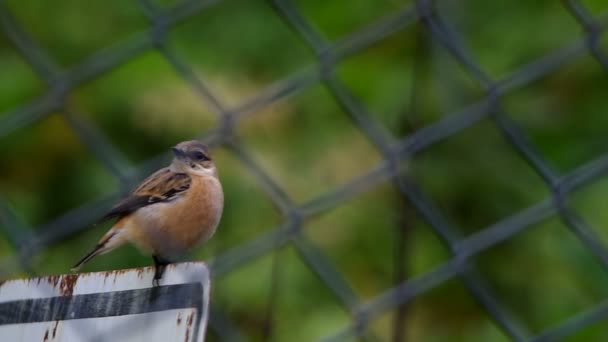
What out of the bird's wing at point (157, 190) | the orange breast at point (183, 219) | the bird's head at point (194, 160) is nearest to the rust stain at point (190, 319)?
the orange breast at point (183, 219)

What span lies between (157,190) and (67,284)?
3.80ft

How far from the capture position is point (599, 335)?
3.25m

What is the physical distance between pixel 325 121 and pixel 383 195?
30cm

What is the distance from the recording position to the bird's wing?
7.23 feet

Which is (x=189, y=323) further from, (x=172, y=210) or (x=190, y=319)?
(x=172, y=210)

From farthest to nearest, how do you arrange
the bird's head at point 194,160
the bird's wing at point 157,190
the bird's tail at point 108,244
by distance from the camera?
the bird's head at point 194,160 → the bird's wing at point 157,190 → the bird's tail at point 108,244

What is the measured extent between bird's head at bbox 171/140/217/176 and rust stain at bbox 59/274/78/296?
1.21 metres

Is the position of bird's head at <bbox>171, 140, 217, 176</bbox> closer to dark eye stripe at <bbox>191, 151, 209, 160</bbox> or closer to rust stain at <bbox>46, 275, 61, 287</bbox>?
dark eye stripe at <bbox>191, 151, 209, 160</bbox>

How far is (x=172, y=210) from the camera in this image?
229 centimetres

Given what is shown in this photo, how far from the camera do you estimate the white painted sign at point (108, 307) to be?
1.20 m

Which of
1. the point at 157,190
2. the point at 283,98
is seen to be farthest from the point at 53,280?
the point at 157,190

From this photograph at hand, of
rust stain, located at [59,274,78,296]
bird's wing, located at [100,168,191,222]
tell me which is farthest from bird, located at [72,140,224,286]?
rust stain, located at [59,274,78,296]

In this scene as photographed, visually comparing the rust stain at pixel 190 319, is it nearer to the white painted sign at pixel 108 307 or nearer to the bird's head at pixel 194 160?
the white painted sign at pixel 108 307

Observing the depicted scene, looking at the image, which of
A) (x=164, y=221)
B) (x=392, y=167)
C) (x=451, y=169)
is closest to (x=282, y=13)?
(x=392, y=167)
